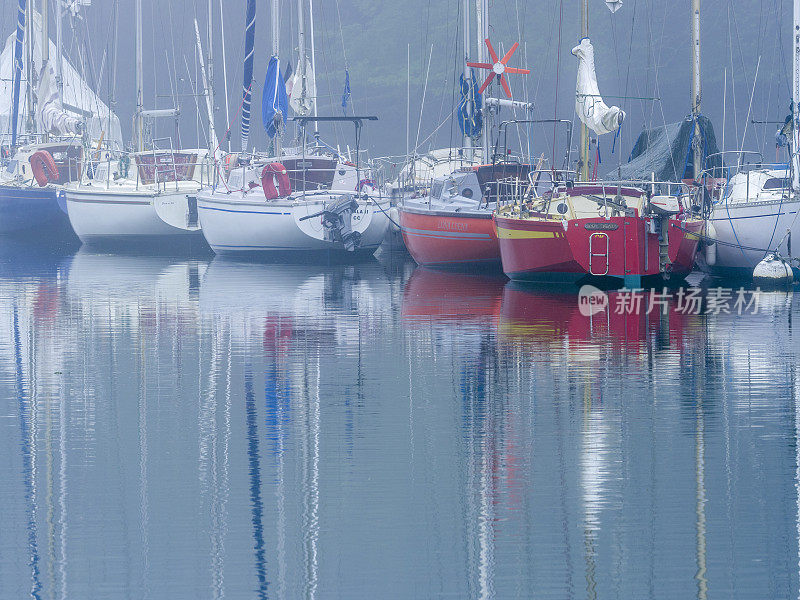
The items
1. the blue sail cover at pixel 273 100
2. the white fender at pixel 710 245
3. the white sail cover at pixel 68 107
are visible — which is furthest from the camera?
the white sail cover at pixel 68 107

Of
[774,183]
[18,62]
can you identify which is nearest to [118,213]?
[18,62]

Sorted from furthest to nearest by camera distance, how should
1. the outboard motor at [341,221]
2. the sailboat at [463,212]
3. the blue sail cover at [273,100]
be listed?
the blue sail cover at [273,100] < the outboard motor at [341,221] < the sailboat at [463,212]

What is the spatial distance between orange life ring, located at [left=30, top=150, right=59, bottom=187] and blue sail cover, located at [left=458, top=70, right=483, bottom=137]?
43.7 ft

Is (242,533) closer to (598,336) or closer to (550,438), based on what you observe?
(550,438)

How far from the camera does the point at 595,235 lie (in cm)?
2109

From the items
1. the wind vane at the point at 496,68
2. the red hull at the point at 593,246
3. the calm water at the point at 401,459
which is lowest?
the calm water at the point at 401,459

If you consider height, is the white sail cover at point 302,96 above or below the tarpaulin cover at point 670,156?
above

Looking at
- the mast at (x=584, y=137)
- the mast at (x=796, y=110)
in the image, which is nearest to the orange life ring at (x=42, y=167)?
the mast at (x=584, y=137)

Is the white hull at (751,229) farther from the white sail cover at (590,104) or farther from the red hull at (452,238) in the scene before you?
the red hull at (452,238)

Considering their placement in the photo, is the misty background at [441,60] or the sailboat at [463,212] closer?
the sailboat at [463,212]

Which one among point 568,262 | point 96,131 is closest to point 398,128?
point 96,131

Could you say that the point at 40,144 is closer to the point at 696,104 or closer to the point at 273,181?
the point at 273,181

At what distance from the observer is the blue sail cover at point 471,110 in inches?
1193

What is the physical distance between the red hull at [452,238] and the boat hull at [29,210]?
46.9 feet
